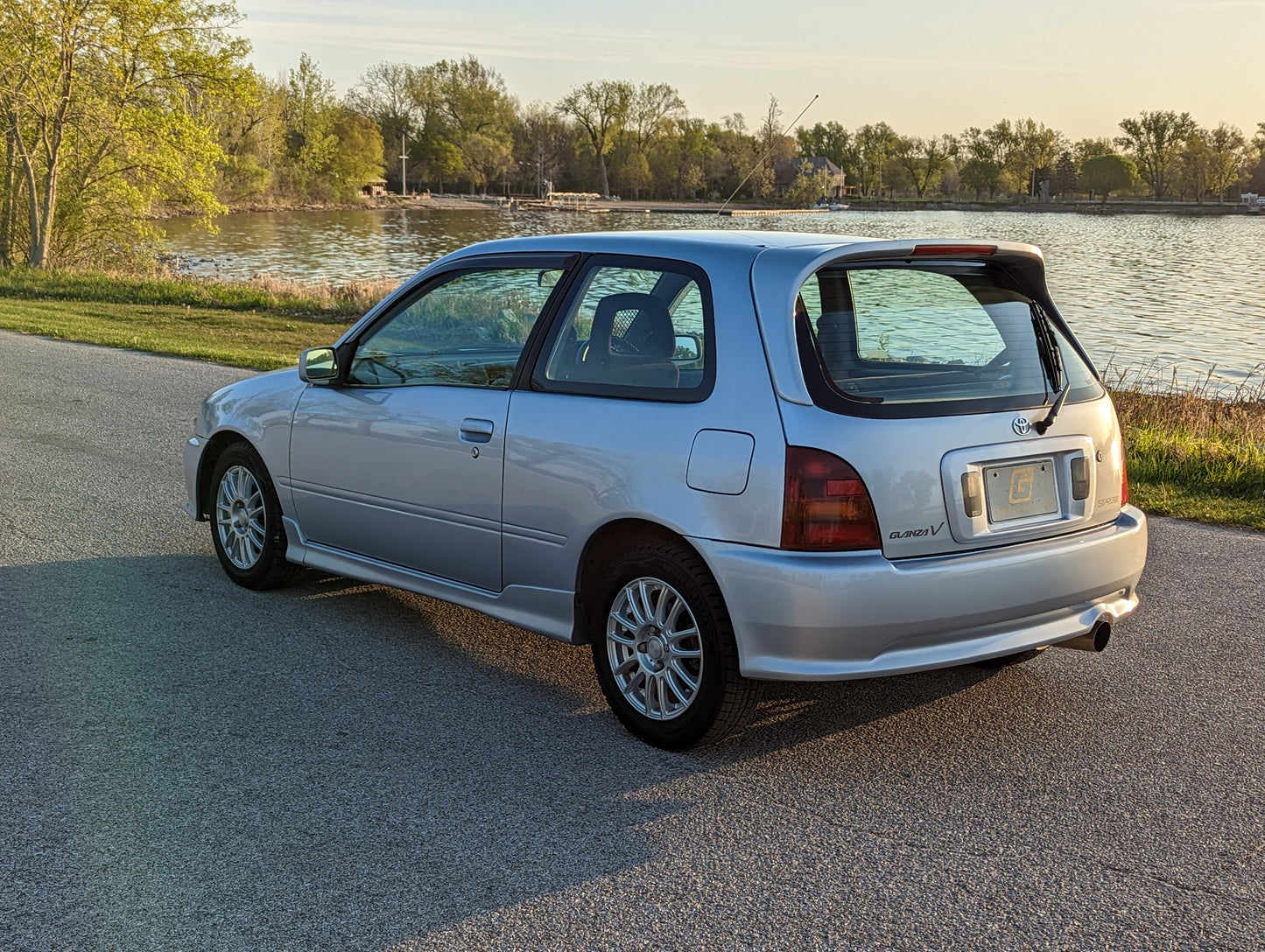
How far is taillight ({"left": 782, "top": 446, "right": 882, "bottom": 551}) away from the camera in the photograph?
151 inches

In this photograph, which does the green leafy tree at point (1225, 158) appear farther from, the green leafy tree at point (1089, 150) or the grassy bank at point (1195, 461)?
the grassy bank at point (1195, 461)

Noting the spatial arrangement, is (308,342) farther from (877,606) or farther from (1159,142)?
(1159,142)

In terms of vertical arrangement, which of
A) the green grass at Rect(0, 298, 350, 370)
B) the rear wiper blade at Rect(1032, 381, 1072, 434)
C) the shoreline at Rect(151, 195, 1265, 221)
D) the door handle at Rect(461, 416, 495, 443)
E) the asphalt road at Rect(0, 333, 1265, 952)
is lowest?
the asphalt road at Rect(0, 333, 1265, 952)

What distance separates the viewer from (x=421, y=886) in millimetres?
3346

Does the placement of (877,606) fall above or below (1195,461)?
above

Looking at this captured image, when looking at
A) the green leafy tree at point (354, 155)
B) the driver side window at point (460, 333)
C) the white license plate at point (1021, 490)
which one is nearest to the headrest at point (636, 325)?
the driver side window at point (460, 333)

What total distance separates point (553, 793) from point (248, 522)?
2.83 m

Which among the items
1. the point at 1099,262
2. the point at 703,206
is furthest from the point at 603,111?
the point at 1099,262

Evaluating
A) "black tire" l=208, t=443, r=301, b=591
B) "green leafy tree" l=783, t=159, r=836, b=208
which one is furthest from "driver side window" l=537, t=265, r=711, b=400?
"green leafy tree" l=783, t=159, r=836, b=208

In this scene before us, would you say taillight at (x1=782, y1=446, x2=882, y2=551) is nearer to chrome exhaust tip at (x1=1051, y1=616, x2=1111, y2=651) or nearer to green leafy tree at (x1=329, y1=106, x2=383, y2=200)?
chrome exhaust tip at (x1=1051, y1=616, x2=1111, y2=651)

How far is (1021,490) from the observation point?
4184 millimetres

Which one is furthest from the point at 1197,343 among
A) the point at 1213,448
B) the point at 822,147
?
the point at 822,147

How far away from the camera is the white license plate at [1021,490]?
13.4 feet

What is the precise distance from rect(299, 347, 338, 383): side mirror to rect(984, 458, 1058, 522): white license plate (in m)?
2.98
